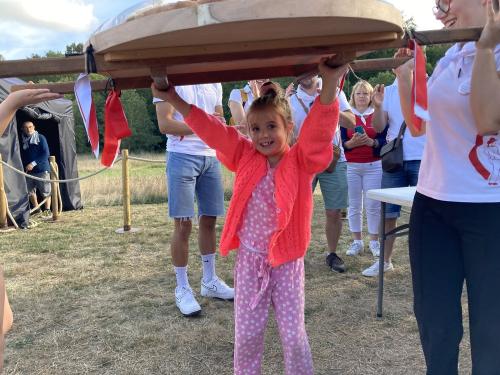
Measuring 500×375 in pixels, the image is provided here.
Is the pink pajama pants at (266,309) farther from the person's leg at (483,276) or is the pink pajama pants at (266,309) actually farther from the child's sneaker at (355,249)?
the child's sneaker at (355,249)

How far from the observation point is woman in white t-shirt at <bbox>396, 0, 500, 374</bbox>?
4.99ft

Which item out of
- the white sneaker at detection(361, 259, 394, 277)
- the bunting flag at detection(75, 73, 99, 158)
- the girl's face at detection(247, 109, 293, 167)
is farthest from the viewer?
the white sneaker at detection(361, 259, 394, 277)

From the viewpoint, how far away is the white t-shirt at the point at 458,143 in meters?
1.52

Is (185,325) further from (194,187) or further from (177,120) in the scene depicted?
(177,120)

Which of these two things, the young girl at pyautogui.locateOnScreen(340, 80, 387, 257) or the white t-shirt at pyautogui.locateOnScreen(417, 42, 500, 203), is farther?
the young girl at pyautogui.locateOnScreen(340, 80, 387, 257)

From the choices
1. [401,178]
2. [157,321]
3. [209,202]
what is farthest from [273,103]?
[401,178]

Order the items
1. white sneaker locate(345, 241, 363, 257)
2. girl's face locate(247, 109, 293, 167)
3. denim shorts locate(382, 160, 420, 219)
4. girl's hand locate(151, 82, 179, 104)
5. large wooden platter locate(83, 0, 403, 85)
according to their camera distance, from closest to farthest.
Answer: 1. large wooden platter locate(83, 0, 403, 85)
2. girl's hand locate(151, 82, 179, 104)
3. girl's face locate(247, 109, 293, 167)
4. denim shorts locate(382, 160, 420, 219)
5. white sneaker locate(345, 241, 363, 257)

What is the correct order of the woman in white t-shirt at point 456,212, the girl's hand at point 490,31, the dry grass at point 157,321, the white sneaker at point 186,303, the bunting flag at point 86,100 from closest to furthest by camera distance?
the girl's hand at point 490,31 → the bunting flag at point 86,100 → the woman in white t-shirt at point 456,212 → the dry grass at point 157,321 → the white sneaker at point 186,303

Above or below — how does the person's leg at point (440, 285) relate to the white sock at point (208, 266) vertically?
above

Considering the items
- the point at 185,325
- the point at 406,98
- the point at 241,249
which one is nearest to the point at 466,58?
the point at 406,98

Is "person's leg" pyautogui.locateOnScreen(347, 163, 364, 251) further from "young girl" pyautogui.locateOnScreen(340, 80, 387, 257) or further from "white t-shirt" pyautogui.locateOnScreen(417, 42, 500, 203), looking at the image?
"white t-shirt" pyautogui.locateOnScreen(417, 42, 500, 203)

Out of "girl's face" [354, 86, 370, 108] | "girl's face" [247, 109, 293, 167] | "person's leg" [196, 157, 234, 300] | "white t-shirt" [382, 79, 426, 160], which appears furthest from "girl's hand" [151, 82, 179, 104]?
"girl's face" [354, 86, 370, 108]

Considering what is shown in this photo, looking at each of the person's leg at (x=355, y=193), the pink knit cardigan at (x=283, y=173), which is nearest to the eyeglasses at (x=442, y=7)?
the pink knit cardigan at (x=283, y=173)

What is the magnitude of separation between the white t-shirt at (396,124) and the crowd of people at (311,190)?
42.3 inches
